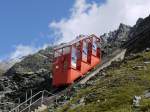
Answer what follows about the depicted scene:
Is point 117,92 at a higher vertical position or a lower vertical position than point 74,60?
lower

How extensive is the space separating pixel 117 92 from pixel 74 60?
27.1 m

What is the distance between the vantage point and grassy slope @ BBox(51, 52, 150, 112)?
3142cm

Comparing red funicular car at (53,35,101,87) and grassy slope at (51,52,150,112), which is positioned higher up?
red funicular car at (53,35,101,87)

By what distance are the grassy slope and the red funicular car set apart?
14.8 metres

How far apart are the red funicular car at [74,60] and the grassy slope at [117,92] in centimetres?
1484

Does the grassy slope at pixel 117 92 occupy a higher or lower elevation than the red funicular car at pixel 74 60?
lower

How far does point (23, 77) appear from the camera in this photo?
239 ft

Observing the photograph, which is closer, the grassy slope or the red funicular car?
the grassy slope

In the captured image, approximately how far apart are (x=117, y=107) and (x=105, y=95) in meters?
4.60

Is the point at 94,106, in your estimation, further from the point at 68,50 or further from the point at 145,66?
the point at 68,50

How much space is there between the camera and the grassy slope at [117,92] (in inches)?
1237

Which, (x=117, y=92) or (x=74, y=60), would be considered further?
(x=74, y=60)

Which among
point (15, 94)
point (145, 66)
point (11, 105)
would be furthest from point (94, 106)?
point (15, 94)

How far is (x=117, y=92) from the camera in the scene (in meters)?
35.1
